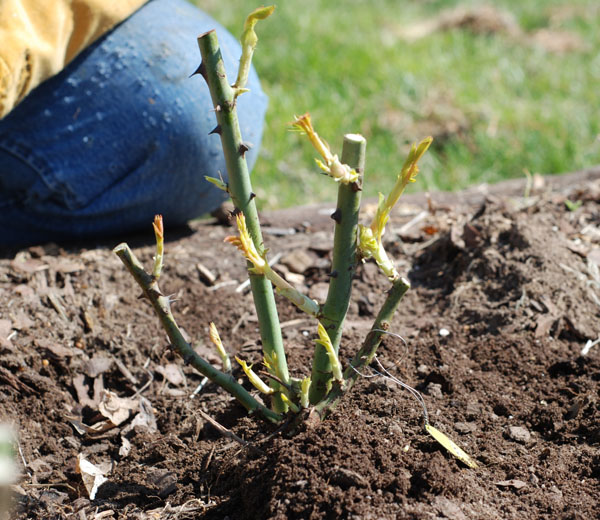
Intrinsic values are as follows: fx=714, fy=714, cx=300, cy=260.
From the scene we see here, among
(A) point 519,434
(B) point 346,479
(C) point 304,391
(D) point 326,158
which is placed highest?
(D) point 326,158

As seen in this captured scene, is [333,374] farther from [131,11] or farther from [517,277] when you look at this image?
[131,11]

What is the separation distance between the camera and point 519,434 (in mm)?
1809

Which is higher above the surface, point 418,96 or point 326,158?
point 326,158

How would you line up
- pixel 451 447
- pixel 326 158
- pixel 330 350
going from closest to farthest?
pixel 326 158
pixel 330 350
pixel 451 447

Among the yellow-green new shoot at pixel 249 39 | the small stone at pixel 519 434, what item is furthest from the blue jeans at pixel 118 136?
the small stone at pixel 519 434

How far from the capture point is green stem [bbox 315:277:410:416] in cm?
152

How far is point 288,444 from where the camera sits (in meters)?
1.59

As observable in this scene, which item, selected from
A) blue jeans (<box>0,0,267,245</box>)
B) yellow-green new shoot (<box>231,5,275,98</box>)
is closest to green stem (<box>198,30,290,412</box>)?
yellow-green new shoot (<box>231,5,275,98</box>)

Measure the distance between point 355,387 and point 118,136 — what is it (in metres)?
1.35

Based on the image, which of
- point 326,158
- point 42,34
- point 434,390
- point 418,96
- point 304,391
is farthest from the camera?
point 418,96

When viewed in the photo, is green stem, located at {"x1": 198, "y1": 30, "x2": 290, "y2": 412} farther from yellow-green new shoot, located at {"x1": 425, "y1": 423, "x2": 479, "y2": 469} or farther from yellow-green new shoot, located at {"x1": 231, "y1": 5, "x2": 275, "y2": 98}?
yellow-green new shoot, located at {"x1": 425, "y1": 423, "x2": 479, "y2": 469}

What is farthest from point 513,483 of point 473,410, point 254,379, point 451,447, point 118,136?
point 118,136

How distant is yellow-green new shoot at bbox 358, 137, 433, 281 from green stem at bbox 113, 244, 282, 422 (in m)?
0.44

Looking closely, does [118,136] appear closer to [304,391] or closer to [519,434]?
[304,391]
